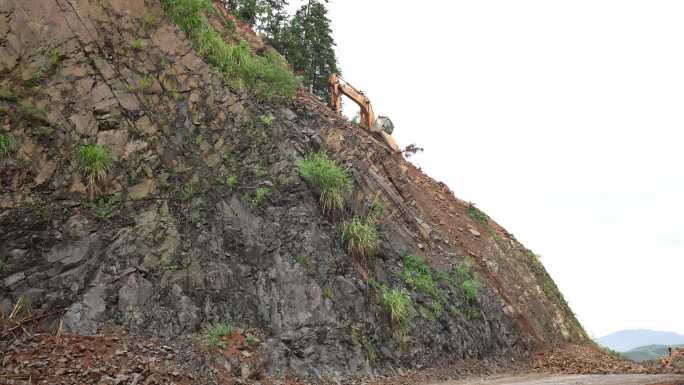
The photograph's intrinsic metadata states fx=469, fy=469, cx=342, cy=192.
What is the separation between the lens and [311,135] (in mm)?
12586

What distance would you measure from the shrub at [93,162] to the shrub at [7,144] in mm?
955

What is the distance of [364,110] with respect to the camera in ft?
64.0

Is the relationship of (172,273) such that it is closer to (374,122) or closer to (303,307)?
(303,307)

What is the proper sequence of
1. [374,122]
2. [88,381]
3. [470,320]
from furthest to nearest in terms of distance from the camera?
[374,122] < [470,320] < [88,381]

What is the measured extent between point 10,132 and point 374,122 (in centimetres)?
1319

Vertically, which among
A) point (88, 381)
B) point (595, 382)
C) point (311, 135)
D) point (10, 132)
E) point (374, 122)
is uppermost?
point (374, 122)

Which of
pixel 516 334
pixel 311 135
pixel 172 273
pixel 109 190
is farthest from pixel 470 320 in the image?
pixel 109 190

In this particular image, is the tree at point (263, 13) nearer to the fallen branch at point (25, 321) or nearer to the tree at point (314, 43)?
the tree at point (314, 43)

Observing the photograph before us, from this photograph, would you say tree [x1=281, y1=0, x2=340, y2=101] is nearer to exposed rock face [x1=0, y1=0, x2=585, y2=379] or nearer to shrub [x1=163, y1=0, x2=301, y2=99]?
shrub [x1=163, y1=0, x2=301, y2=99]

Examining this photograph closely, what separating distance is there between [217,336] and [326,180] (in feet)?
15.1

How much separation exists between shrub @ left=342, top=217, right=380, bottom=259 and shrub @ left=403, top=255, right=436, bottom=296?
1.20 metres

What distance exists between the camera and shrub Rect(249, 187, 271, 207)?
9.96 meters

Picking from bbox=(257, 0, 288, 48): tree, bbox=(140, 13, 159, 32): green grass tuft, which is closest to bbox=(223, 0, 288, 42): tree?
bbox=(257, 0, 288, 48): tree

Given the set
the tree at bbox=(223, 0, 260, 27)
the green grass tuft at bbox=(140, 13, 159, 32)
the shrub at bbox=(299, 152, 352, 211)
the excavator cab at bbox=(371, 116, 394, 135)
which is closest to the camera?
the green grass tuft at bbox=(140, 13, 159, 32)
